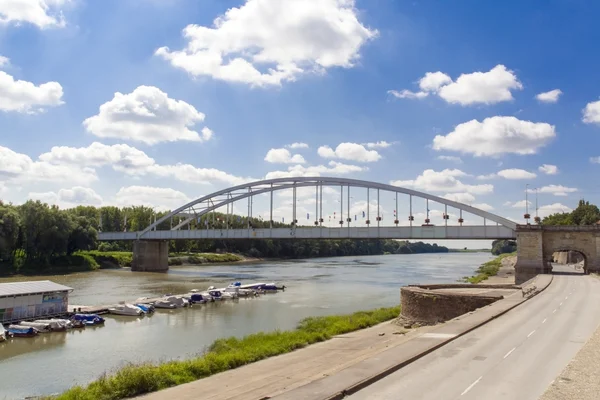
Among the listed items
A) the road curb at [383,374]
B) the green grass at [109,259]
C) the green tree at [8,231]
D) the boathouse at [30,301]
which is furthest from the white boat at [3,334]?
the green grass at [109,259]

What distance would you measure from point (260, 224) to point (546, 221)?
7631 centimetres

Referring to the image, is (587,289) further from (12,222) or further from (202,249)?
(202,249)

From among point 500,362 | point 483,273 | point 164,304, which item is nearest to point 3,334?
point 164,304

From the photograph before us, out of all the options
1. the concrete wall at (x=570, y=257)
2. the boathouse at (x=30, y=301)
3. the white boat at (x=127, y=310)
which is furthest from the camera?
the concrete wall at (x=570, y=257)

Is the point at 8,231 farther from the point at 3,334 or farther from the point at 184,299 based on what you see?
the point at 3,334

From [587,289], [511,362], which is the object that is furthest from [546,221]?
[511,362]

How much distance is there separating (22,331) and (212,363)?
1482 cm

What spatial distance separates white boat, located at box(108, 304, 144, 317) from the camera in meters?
34.7

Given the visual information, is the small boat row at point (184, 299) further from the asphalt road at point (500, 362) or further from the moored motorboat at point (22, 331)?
the asphalt road at point (500, 362)

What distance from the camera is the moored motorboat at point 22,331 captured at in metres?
26.8

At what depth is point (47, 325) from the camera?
2834 cm

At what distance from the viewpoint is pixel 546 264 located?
164 ft

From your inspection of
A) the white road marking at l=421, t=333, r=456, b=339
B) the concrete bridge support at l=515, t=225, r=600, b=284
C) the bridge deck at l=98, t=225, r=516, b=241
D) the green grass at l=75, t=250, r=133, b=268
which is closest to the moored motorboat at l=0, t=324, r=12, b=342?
the white road marking at l=421, t=333, r=456, b=339

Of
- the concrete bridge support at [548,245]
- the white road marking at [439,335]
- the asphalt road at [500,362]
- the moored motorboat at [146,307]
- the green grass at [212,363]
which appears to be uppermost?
the concrete bridge support at [548,245]
